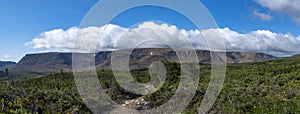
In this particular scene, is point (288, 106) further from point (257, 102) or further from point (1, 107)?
point (1, 107)

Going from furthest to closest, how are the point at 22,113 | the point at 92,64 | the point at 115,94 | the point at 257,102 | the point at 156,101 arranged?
the point at 115,94
the point at 156,101
the point at 257,102
the point at 92,64
the point at 22,113

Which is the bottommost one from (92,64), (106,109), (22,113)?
(106,109)

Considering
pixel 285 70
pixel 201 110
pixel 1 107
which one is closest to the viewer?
pixel 1 107

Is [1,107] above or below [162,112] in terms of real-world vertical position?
above

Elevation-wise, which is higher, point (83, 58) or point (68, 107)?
point (83, 58)

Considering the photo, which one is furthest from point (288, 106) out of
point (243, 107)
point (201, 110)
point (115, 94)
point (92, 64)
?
point (115, 94)

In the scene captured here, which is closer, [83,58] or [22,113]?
[22,113]

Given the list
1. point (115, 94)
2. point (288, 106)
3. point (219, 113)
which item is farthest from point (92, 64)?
point (115, 94)

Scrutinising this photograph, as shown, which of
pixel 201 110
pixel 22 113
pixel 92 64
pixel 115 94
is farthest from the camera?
pixel 115 94

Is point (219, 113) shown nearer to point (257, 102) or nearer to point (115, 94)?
point (257, 102)
